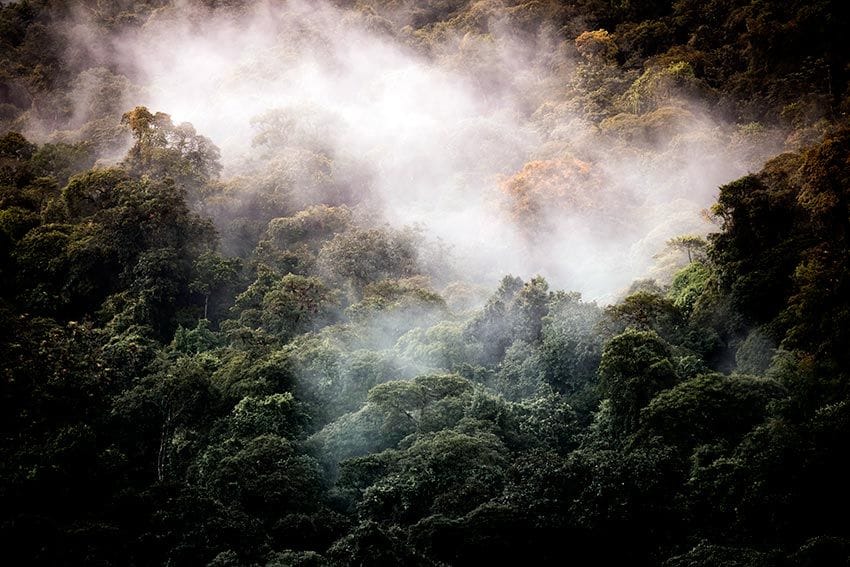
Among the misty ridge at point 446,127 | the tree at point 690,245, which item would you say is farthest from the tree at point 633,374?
the misty ridge at point 446,127

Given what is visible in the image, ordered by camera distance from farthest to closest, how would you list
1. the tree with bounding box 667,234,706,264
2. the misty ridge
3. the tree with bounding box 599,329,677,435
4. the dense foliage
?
1. the misty ridge
2. the tree with bounding box 667,234,706,264
3. the tree with bounding box 599,329,677,435
4. the dense foliage

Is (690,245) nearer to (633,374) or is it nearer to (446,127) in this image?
(633,374)

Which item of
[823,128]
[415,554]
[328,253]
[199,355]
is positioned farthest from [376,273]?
[415,554]

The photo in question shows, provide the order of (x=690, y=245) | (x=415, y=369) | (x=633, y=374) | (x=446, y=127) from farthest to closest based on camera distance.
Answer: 1. (x=446, y=127)
2. (x=690, y=245)
3. (x=415, y=369)
4. (x=633, y=374)

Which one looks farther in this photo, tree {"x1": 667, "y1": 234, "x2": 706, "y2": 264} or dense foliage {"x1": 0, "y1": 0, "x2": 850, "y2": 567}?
tree {"x1": 667, "y1": 234, "x2": 706, "y2": 264}

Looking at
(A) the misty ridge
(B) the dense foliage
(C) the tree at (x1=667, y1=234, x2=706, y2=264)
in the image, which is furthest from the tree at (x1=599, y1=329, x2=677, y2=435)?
(A) the misty ridge

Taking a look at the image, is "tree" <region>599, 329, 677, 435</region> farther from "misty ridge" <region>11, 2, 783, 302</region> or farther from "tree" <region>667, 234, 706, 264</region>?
"misty ridge" <region>11, 2, 783, 302</region>

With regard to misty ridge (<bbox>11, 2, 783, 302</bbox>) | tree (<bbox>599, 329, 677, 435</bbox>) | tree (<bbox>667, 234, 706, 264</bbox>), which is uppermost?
misty ridge (<bbox>11, 2, 783, 302</bbox>)

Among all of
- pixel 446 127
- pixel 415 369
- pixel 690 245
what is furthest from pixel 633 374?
pixel 446 127

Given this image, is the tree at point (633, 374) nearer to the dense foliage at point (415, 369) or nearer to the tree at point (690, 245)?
the dense foliage at point (415, 369)
